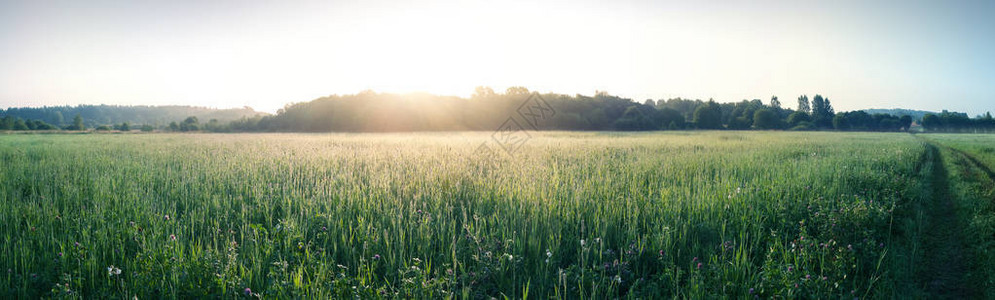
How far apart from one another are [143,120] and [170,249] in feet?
780

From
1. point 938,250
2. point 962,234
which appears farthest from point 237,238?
point 962,234

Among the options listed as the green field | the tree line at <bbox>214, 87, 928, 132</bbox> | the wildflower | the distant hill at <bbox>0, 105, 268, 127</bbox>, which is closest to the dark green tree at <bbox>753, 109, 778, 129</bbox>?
the tree line at <bbox>214, 87, 928, 132</bbox>

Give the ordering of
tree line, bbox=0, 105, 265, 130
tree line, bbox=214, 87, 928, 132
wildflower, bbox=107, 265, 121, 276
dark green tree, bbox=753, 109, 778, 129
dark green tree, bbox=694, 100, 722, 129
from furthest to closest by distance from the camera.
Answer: tree line, bbox=0, 105, 265, 130
dark green tree, bbox=753, 109, 778, 129
dark green tree, bbox=694, 100, 722, 129
tree line, bbox=214, 87, 928, 132
wildflower, bbox=107, 265, 121, 276

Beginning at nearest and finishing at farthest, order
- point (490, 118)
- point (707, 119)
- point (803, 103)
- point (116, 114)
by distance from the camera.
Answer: point (490, 118)
point (707, 119)
point (803, 103)
point (116, 114)

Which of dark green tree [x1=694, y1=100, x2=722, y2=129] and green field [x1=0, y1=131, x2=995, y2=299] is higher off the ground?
dark green tree [x1=694, y1=100, x2=722, y2=129]

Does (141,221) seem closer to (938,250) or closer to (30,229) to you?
(30,229)

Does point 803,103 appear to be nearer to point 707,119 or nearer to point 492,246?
point 707,119

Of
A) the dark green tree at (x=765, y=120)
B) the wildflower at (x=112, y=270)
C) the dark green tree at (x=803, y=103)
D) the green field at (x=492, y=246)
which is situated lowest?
the green field at (x=492, y=246)

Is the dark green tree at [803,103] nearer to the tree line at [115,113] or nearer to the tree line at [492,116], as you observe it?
the tree line at [492,116]

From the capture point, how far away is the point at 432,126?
65.4m

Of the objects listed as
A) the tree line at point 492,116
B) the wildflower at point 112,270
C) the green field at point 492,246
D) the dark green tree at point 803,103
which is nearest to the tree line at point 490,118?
the tree line at point 492,116

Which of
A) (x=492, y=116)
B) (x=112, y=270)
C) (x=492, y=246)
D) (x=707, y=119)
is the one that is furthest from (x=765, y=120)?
(x=112, y=270)

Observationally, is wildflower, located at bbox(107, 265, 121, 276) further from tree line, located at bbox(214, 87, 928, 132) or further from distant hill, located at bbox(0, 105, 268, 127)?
distant hill, located at bbox(0, 105, 268, 127)

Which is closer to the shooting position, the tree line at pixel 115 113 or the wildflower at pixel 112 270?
the wildflower at pixel 112 270
